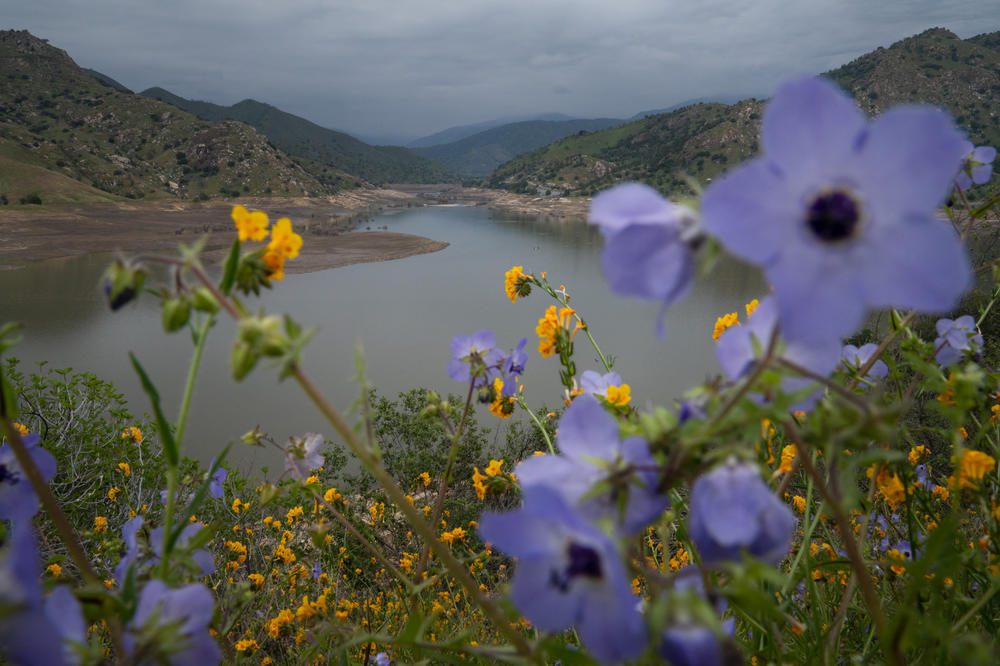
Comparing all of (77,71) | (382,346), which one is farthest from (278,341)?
(77,71)

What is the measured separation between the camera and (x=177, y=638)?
2.29 feet

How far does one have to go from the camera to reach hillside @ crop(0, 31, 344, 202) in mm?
51875

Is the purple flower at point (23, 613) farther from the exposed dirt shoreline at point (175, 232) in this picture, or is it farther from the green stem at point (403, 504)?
the exposed dirt shoreline at point (175, 232)

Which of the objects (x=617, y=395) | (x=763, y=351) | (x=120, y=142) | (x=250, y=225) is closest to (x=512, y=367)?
(x=617, y=395)

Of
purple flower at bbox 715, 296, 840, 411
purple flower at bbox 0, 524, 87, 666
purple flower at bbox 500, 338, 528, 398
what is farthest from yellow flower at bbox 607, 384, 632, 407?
purple flower at bbox 0, 524, 87, 666

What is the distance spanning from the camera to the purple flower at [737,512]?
0.57 metres

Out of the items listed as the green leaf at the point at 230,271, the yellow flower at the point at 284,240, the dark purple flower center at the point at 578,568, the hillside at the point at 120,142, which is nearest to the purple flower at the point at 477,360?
the yellow flower at the point at 284,240

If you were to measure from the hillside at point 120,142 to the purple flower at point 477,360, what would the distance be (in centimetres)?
5669

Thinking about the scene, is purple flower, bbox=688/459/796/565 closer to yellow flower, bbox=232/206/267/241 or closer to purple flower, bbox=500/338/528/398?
yellow flower, bbox=232/206/267/241

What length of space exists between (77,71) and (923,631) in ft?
348

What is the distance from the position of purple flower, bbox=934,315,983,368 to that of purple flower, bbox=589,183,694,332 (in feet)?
4.61

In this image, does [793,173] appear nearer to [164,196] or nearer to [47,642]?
[47,642]

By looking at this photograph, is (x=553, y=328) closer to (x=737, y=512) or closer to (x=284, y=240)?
(x=284, y=240)

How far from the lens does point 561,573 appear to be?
2.00ft
